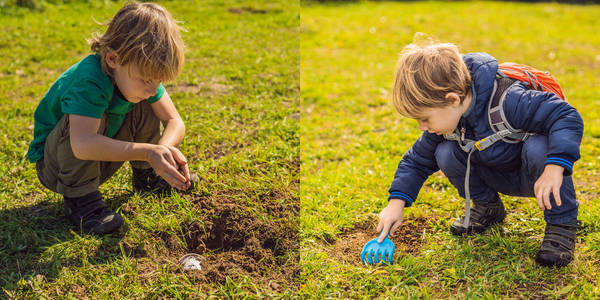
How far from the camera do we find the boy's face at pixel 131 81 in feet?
7.77

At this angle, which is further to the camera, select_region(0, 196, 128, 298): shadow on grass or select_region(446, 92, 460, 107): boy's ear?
select_region(0, 196, 128, 298): shadow on grass

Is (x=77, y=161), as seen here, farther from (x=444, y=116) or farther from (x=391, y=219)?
Result: (x=444, y=116)

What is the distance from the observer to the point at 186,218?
265 centimetres

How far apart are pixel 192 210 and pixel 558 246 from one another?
5.91ft

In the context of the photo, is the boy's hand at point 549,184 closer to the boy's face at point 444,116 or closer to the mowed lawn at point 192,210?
the boy's face at point 444,116

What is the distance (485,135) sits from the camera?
90.4 inches

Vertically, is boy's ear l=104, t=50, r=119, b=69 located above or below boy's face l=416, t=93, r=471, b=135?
above

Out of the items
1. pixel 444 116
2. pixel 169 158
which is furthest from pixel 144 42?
pixel 444 116

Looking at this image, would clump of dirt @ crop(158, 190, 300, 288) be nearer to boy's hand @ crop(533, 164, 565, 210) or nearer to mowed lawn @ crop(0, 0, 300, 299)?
mowed lawn @ crop(0, 0, 300, 299)

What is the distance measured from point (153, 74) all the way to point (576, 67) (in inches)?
221

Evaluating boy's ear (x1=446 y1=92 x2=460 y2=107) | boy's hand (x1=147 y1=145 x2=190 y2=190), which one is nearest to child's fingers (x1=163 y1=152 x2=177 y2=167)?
boy's hand (x1=147 y1=145 x2=190 y2=190)

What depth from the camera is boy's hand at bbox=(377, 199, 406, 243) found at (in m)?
2.36

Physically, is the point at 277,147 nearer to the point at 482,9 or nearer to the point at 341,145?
the point at 341,145

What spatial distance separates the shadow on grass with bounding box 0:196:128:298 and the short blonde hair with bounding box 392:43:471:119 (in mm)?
1559
